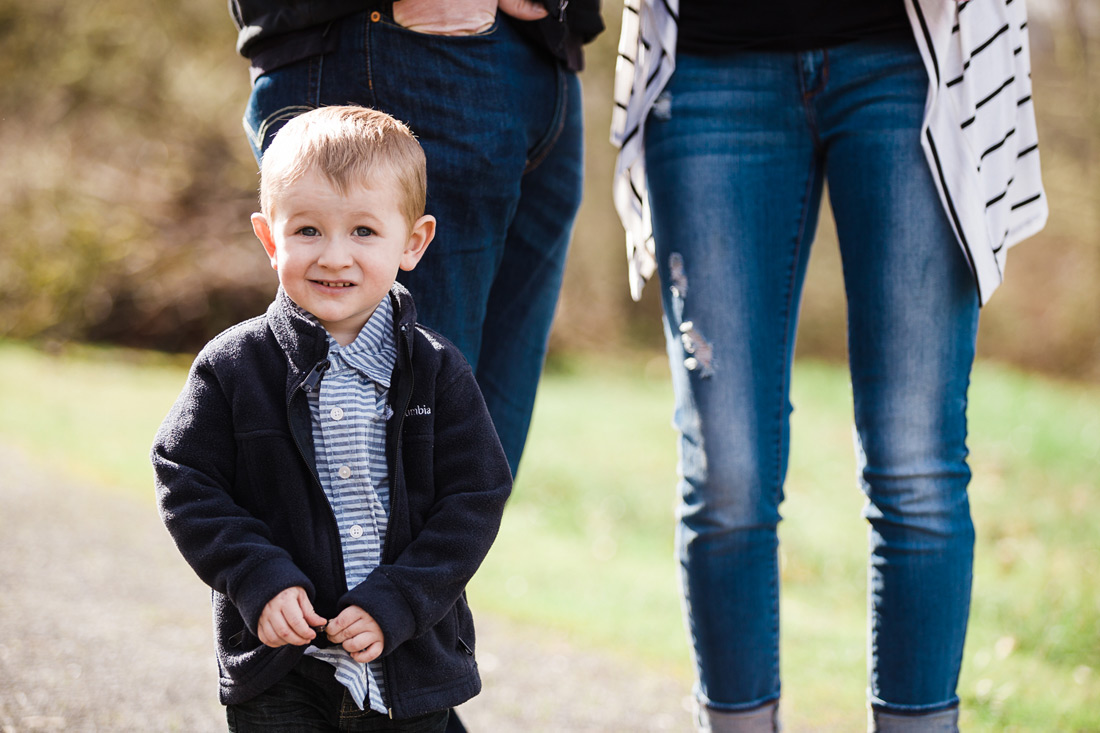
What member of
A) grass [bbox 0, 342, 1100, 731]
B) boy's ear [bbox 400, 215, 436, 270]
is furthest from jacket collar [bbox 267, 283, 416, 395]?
grass [bbox 0, 342, 1100, 731]

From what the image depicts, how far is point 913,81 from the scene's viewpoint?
5.83 ft

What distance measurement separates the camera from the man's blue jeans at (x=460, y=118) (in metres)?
1.61

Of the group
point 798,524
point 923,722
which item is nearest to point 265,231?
point 923,722

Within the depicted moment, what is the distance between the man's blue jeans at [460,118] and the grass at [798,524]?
1.51 meters

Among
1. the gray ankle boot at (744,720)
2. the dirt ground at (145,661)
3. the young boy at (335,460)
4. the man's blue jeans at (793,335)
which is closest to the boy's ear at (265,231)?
the young boy at (335,460)

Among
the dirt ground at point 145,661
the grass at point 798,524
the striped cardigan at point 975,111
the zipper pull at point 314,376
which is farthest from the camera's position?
the grass at point 798,524

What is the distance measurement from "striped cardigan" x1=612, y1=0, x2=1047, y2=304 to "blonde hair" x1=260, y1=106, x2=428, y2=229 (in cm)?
62

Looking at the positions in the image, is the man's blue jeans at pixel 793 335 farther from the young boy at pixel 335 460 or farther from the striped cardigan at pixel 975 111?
the young boy at pixel 335 460

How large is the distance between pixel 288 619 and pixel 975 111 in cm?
140

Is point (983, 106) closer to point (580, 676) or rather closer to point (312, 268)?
point (312, 268)

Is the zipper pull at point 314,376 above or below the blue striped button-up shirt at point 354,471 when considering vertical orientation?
above

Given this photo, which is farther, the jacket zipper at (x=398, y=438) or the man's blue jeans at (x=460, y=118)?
the man's blue jeans at (x=460, y=118)

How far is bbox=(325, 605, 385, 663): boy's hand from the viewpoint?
4.26 feet

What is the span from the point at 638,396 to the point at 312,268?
7.32 m
